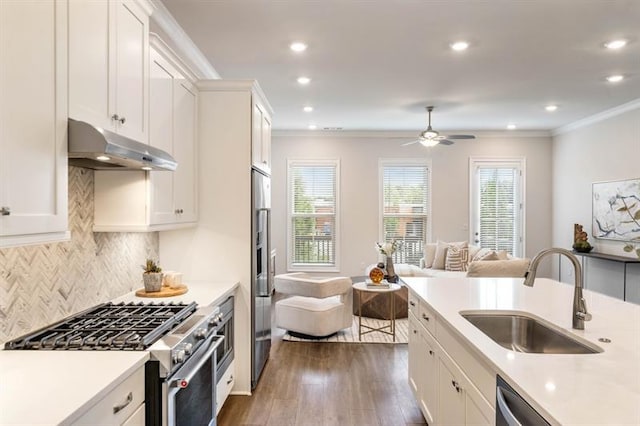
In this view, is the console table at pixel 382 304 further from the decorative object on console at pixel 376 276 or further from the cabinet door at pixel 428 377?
the cabinet door at pixel 428 377

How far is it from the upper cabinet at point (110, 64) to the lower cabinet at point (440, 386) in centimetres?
198

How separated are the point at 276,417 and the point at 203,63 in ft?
Answer: 10.7

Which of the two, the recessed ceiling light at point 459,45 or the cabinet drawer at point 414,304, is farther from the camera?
the recessed ceiling light at point 459,45

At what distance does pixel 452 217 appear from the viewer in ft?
24.7

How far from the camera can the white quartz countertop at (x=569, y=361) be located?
1107 mm

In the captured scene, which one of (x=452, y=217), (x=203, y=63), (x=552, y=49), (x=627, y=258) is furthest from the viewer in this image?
(x=452, y=217)

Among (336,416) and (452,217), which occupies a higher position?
(452,217)

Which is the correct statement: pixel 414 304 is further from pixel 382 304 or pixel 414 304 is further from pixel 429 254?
pixel 429 254

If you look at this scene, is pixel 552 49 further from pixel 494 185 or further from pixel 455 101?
pixel 494 185

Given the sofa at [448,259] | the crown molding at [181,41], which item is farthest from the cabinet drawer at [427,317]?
the sofa at [448,259]

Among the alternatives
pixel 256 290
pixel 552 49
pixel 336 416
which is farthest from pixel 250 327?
pixel 552 49

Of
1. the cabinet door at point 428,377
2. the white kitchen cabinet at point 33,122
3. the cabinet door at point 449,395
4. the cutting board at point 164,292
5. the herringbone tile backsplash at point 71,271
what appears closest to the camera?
the white kitchen cabinet at point 33,122

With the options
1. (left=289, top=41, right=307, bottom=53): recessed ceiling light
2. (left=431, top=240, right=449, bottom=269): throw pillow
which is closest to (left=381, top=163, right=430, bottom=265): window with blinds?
(left=431, top=240, right=449, bottom=269): throw pillow

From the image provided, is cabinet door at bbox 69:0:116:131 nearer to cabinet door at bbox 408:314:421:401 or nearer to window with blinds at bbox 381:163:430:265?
cabinet door at bbox 408:314:421:401
